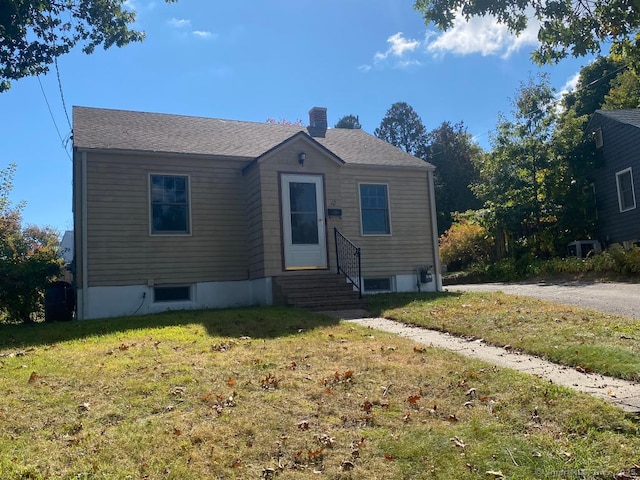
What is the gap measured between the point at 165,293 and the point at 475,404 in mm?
9509

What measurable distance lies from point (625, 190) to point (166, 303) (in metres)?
16.8

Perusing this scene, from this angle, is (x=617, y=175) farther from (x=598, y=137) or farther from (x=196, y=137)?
(x=196, y=137)

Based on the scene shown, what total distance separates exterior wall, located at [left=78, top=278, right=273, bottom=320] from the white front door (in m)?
1.03

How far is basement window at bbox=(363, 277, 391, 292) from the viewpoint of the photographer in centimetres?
1459

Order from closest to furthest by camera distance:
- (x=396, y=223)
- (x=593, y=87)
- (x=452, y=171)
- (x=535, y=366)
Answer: (x=535, y=366)
(x=396, y=223)
(x=593, y=87)
(x=452, y=171)

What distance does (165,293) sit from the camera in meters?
13.0

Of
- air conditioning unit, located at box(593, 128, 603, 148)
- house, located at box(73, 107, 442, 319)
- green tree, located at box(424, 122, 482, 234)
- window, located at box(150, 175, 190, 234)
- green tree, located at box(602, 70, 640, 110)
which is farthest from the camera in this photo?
green tree, located at box(424, 122, 482, 234)

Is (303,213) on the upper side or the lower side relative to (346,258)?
upper

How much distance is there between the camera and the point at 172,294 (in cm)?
1306

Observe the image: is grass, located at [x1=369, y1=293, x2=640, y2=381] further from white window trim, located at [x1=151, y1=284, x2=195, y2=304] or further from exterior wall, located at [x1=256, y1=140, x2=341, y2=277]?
white window trim, located at [x1=151, y1=284, x2=195, y2=304]

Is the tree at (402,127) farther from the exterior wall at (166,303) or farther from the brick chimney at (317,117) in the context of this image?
the exterior wall at (166,303)

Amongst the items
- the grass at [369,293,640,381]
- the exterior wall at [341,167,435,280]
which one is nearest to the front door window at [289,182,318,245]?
the exterior wall at [341,167,435,280]

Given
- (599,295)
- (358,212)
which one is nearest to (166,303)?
(358,212)

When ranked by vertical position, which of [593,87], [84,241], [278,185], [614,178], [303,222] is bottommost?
[84,241]
